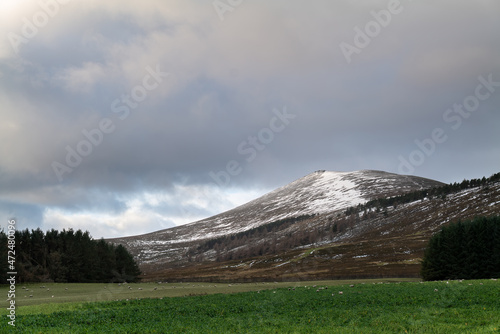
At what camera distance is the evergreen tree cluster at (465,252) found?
251ft

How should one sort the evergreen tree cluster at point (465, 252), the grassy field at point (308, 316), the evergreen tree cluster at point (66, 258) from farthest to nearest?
the evergreen tree cluster at point (66, 258), the evergreen tree cluster at point (465, 252), the grassy field at point (308, 316)

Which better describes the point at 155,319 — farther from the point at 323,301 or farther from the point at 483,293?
the point at 483,293

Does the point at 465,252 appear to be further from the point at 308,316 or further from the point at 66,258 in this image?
the point at 66,258

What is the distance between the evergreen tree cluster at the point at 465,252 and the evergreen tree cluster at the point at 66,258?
8757 centimetres

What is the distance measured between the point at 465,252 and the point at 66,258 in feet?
328

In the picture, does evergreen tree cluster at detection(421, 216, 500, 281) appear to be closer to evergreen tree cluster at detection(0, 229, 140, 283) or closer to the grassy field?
the grassy field

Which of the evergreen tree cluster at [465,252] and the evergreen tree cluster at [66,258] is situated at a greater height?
the evergreen tree cluster at [66,258]

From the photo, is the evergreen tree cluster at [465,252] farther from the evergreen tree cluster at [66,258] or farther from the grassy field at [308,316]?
the evergreen tree cluster at [66,258]

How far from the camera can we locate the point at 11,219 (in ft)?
99.2

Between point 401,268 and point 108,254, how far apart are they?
318 feet

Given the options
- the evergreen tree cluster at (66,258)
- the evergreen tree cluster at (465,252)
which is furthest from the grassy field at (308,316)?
the evergreen tree cluster at (66,258)

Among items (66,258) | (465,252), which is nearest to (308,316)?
(465,252)

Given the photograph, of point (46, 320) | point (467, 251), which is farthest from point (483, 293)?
point (467, 251)

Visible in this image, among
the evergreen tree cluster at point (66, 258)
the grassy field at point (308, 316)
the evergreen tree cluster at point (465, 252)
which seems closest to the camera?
the grassy field at point (308, 316)
